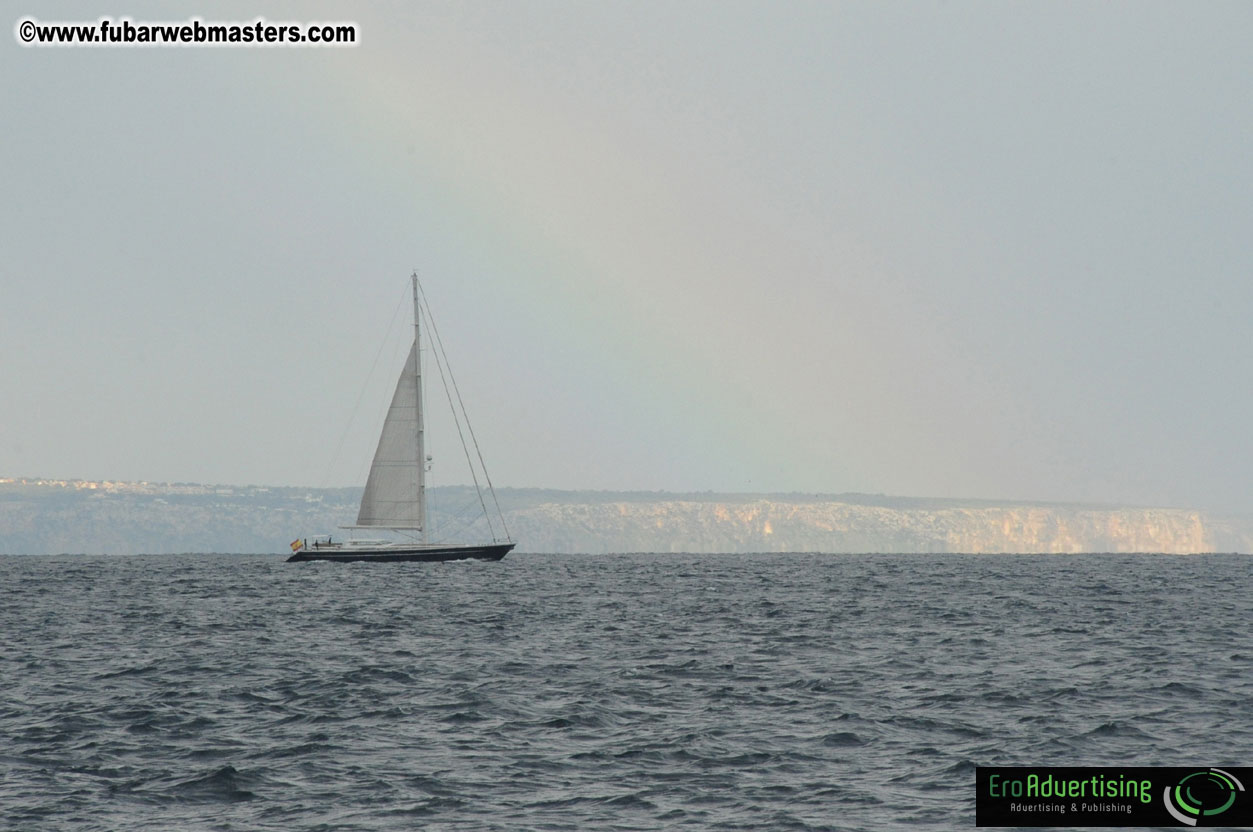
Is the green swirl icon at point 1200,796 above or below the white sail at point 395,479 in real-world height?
below

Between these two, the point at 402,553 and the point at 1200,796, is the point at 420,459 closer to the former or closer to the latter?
the point at 402,553

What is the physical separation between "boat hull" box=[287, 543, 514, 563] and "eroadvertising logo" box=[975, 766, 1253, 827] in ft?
272

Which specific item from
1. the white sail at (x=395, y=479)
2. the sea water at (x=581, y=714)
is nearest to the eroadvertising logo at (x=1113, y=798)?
the sea water at (x=581, y=714)

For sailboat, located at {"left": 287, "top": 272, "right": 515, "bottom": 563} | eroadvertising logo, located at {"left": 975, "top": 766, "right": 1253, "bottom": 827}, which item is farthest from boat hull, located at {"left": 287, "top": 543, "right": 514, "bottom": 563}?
eroadvertising logo, located at {"left": 975, "top": 766, "right": 1253, "bottom": 827}

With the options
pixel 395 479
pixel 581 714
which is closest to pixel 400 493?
pixel 395 479

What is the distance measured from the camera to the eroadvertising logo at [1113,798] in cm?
1803

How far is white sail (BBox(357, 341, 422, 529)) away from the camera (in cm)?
10188

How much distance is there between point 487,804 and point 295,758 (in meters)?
5.16

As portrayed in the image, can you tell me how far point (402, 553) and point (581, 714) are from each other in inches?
2953

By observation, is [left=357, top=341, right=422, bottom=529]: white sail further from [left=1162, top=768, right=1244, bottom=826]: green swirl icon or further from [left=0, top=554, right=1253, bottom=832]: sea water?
[left=1162, top=768, right=1244, bottom=826]: green swirl icon

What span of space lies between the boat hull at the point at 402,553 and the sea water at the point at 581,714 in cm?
4398

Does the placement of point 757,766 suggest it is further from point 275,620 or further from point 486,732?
point 275,620

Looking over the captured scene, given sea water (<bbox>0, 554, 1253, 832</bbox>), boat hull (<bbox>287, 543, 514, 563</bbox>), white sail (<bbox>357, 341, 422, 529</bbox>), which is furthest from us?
white sail (<bbox>357, 341, 422, 529</bbox>)

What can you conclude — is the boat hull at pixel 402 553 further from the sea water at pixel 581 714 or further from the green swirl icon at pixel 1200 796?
the green swirl icon at pixel 1200 796
